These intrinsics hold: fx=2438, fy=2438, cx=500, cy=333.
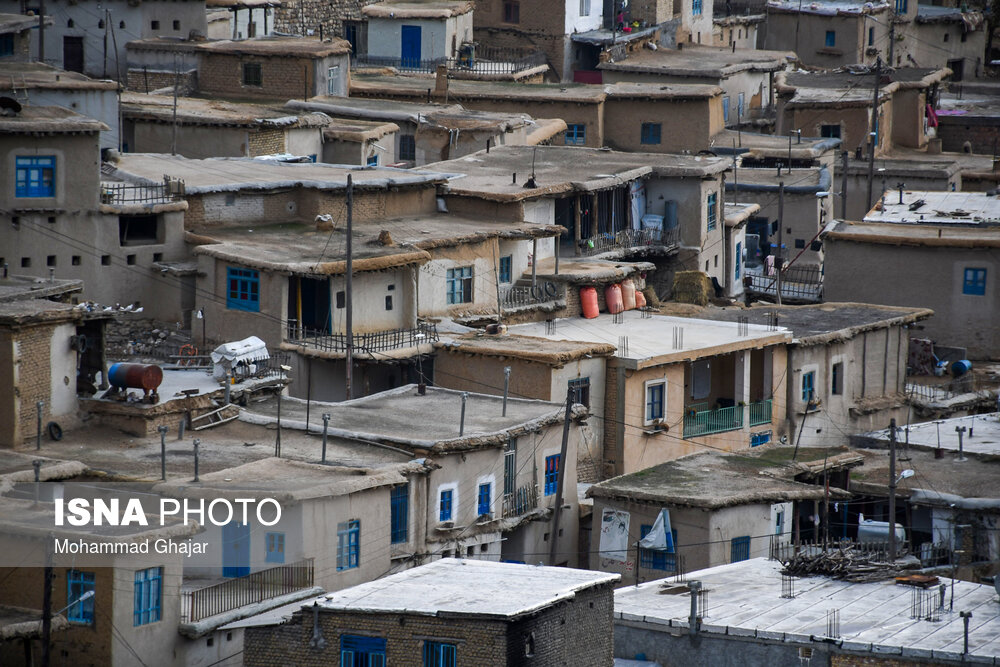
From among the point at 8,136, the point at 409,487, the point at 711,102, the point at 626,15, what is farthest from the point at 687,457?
the point at 626,15

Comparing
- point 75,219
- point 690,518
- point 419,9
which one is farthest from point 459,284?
point 419,9

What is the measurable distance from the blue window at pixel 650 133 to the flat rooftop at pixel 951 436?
60.3ft

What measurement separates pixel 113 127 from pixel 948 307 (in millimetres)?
21531

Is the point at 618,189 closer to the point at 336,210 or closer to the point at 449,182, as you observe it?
the point at 449,182

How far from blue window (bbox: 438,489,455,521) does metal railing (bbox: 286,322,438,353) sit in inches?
264

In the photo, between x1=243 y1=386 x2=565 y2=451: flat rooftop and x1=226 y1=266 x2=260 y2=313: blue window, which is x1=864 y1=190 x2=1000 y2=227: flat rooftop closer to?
x1=243 y1=386 x2=565 y2=451: flat rooftop

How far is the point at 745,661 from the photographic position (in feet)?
124

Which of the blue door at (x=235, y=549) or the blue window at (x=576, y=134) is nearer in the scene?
the blue door at (x=235, y=549)

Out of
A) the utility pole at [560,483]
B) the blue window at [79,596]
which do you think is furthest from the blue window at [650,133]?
the blue window at [79,596]

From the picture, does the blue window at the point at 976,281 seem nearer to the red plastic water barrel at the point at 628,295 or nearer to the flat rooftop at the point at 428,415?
the red plastic water barrel at the point at 628,295

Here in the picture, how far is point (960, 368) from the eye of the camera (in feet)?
198

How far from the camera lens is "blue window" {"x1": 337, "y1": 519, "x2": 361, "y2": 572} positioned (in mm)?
41219

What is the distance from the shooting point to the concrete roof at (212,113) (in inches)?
2392

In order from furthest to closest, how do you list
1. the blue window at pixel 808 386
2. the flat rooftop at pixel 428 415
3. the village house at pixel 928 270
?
the village house at pixel 928 270 < the blue window at pixel 808 386 < the flat rooftop at pixel 428 415
